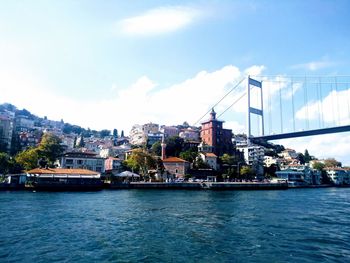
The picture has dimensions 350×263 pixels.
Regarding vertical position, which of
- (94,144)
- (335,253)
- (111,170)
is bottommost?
(335,253)

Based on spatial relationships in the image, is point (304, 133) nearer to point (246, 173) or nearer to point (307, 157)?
point (246, 173)

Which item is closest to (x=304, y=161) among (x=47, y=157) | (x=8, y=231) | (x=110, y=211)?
(x=47, y=157)

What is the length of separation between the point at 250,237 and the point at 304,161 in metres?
107

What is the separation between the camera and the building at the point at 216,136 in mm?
80375

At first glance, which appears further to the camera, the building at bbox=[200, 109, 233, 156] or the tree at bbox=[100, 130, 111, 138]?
the tree at bbox=[100, 130, 111, 138]

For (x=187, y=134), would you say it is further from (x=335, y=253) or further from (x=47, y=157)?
(x=335, y=253)

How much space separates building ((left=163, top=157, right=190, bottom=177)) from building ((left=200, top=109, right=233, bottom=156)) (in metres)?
15.9

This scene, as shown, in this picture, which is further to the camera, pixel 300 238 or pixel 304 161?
pixel 304 161

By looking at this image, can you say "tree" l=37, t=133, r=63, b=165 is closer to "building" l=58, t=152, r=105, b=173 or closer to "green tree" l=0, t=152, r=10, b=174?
"building" l=58, t=152, r=105, b=173

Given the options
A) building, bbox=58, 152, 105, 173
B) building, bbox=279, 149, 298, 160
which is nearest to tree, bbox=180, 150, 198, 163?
building, bbox=58, 152, 105, 173

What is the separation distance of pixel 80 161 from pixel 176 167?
1980cm

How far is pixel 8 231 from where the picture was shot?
50.9 ft

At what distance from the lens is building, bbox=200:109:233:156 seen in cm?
Result: 8038

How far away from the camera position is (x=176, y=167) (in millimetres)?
65125
